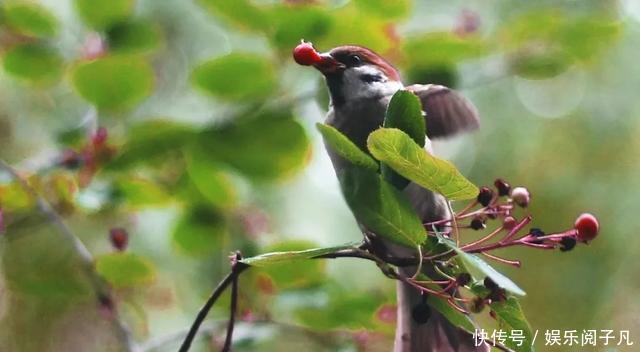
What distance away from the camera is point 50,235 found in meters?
1.18

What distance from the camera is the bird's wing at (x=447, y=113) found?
504 millimetres

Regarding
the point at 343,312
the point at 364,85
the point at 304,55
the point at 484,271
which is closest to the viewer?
the point at 484,271

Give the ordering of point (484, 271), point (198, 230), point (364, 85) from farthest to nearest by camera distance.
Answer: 1. point (198, 230)
2. point (364, 85)
3. point (484, 271)

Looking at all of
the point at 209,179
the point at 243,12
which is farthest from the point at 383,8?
the point at 209,179

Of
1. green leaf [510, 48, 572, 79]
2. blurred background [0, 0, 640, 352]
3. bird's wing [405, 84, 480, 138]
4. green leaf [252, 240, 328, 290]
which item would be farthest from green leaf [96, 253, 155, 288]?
green leaf [510, 48, 572, 79]

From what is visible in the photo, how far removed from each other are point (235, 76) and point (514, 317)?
389mm

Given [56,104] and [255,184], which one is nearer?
[255,184]

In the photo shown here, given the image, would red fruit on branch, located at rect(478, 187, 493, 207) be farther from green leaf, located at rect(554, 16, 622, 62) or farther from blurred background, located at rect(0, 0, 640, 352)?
green leaf, located at rect(554, 16, 622, 62)

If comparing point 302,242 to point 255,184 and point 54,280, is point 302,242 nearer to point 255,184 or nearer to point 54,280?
point 255,184

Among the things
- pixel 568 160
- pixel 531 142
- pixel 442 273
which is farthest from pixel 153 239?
pixel 568 160

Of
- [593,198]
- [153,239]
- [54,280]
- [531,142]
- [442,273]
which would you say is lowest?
[442,273]

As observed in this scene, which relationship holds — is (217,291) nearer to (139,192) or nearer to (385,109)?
(385,109)

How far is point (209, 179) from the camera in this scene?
0.76m

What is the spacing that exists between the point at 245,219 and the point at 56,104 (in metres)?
0.26
